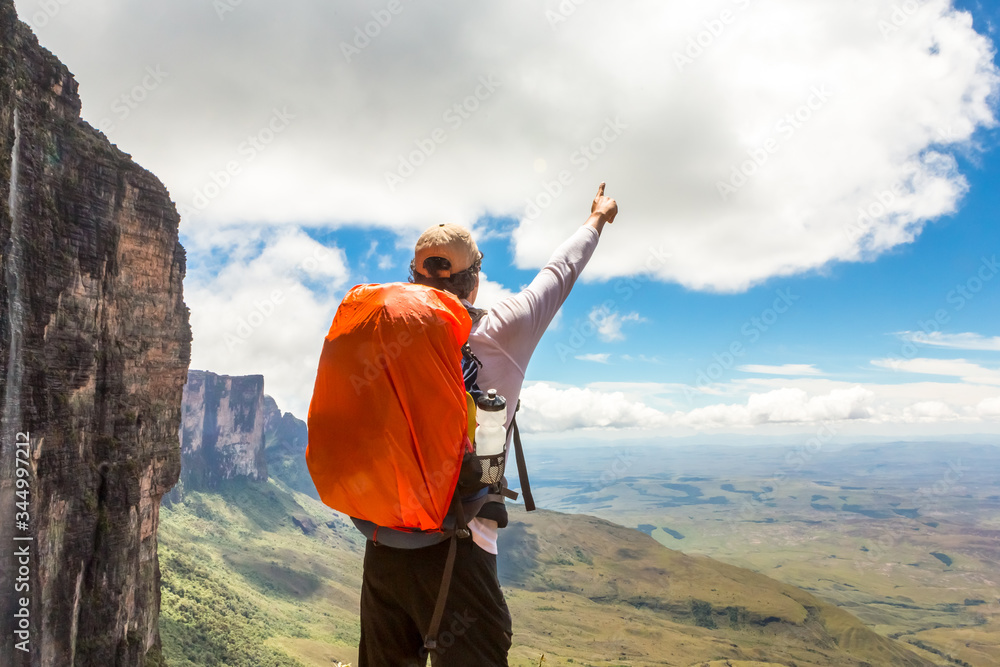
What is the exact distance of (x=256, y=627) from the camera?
86.8m

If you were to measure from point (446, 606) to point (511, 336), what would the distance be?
149 cm

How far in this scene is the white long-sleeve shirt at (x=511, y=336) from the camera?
319 cm

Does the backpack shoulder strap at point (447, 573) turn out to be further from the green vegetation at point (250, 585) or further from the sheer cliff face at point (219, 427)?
the sheer cliff face at point (219, 427)

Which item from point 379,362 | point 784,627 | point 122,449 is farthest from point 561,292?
point 784,627

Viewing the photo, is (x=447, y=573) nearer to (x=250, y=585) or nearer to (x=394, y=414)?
(x=394, y=414)

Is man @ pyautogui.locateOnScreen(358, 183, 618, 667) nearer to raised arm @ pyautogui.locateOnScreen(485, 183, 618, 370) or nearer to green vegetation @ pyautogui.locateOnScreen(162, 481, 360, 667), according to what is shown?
raised arm @ pyautogui.locateOnScreen(485, 183, 618, 370)

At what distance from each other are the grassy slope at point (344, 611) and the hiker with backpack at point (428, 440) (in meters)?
79.1

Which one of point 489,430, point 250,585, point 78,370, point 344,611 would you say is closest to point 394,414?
point 489,430

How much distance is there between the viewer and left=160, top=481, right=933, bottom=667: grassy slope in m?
82.2

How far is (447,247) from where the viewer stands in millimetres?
3350

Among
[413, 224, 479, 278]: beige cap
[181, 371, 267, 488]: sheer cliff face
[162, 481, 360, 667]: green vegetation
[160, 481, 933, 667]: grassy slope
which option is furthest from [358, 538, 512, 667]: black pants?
[181, 371, 267, 488]: sheer cliff face

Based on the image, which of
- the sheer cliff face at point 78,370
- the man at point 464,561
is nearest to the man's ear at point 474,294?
the man at point 464,561

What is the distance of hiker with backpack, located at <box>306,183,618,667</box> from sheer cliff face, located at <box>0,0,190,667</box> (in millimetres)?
41945

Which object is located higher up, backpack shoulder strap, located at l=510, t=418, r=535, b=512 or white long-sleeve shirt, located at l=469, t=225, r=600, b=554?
white long-sleeve shirt, located at l=469, t=225, r=600, b=554
